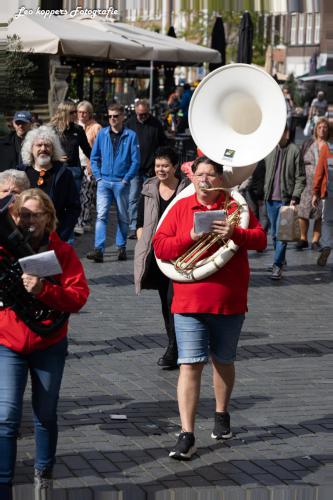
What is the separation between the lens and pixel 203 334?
668 centimetres

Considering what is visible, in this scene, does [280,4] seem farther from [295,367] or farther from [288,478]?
[288,478]

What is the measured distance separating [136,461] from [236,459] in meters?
0.55

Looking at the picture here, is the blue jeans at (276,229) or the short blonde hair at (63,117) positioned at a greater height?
the short blonde hair at (63,117)

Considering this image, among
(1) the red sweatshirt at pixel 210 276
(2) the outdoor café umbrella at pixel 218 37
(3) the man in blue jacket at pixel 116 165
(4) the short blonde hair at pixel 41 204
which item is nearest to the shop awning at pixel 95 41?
(2) the outdoor café umbrella at pixel 218 37

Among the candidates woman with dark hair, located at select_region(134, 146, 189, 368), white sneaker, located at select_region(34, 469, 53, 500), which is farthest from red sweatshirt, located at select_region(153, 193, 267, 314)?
woman with dark hair, located at select_region(134, 146, 189, 368)

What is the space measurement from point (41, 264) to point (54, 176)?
3.70m

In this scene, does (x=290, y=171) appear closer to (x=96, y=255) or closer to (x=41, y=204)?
(x=96, y=255)

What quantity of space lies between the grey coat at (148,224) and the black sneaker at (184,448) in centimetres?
224

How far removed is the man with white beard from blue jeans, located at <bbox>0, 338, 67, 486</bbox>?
3.24m

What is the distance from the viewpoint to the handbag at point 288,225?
12.8 meters

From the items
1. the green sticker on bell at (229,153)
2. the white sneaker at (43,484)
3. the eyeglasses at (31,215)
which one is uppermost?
the green sticker on bell at (229,153)

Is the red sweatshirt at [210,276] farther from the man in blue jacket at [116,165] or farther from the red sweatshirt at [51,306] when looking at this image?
the man in blue jacket at [116,165]

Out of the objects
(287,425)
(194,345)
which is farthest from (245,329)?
(194,345)

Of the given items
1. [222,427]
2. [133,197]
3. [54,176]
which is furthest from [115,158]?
[222,427]
